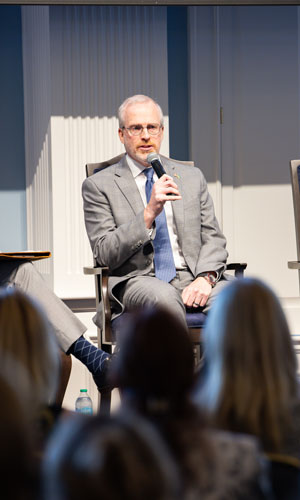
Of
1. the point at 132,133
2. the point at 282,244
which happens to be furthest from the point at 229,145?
the point at 132,133

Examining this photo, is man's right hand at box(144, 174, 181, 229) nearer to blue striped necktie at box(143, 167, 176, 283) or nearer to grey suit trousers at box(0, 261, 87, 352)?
blue striped necktie at box(143, 167, 176, 283)

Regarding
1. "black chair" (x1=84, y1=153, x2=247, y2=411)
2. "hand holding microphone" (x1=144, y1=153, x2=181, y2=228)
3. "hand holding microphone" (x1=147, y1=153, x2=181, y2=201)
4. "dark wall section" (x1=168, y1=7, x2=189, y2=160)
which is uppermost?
"dark wall section" (x1=168, y1=7, x2=189, y2=160)

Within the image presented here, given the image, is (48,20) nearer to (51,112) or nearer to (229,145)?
(51,112)

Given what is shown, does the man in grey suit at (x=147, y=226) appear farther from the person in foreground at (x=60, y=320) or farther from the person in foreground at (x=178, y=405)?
the person in foreground at (x=178, y=405)

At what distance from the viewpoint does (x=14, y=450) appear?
760 mm

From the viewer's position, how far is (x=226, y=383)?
125 cm

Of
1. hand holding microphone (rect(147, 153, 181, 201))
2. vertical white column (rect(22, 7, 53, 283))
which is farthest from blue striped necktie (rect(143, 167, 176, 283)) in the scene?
vertical white column (rect(22, 7, 53, 283))

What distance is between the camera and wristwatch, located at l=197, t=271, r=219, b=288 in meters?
3.24

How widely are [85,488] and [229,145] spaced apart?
4452mm

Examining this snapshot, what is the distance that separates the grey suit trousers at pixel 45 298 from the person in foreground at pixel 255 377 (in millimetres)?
1838

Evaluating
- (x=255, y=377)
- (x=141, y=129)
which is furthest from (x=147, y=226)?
(x=255, y=377)

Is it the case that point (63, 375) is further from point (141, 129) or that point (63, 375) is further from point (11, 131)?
point (11, 131)

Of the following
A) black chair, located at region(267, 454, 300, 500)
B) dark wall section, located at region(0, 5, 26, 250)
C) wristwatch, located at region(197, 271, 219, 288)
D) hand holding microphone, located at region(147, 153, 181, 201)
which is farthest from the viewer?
dark wall section, located at region(0, 5, 26, 250)

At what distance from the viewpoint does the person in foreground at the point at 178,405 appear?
3.04 ft
